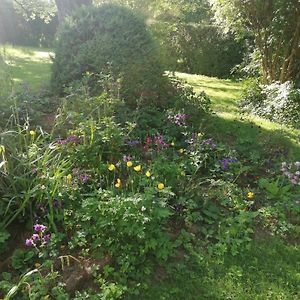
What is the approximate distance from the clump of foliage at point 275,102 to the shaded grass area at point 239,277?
164 inches

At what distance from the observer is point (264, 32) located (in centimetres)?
889

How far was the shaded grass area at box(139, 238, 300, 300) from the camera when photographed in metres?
2.93

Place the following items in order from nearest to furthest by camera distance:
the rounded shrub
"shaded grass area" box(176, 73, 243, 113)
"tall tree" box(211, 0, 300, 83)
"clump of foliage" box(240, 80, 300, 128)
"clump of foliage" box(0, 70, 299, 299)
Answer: "clump of foliage" box(0, 70, 299, 299), the rounded shrub, "clump of foliage" box(240, 80, 300, 128), "shaded grass area" box(176, 73, 243, 113), "tall tree" box(211, 0, 300, 83)

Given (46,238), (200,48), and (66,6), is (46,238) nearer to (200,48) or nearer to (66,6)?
(66,6)

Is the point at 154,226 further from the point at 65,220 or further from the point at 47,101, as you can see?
the point at 47,101

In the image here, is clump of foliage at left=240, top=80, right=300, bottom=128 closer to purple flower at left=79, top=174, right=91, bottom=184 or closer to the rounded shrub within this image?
the rounded shrub

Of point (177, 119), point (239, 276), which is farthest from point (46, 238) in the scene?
point (177, 119)

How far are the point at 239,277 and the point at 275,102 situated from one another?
5635 millimetres

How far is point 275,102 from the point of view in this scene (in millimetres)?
8000

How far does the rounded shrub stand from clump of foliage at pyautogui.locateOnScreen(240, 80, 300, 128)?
276 cm

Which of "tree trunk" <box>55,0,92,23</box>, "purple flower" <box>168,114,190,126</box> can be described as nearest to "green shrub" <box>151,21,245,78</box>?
"tree trunk" <box>55,0,92,23</box>

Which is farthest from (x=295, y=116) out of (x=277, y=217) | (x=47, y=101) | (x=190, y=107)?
(x=47, y=101)

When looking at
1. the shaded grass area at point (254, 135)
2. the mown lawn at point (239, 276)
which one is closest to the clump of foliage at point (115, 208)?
the mown lawn at point (239, 276)

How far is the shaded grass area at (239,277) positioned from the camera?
9.62ft
